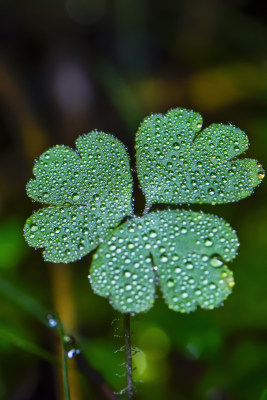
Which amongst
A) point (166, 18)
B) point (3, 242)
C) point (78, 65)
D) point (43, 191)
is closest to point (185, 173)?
point (43, 191)

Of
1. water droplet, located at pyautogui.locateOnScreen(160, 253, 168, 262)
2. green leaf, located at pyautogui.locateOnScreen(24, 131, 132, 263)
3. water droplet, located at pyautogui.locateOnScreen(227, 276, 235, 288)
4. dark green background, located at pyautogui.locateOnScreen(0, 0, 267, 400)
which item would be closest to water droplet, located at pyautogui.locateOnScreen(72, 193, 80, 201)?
green leaf, located at pyautogui.locateOnScreen(24, 131, 132, 263)

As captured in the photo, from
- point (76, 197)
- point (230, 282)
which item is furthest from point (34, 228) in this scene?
point (230, 282)

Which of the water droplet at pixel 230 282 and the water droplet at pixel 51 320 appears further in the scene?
the water droplet at pixel 51 320

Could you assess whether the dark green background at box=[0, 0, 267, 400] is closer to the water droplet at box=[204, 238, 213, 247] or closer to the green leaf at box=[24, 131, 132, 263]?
the green leaf at box=[24, 131, 132, 263]

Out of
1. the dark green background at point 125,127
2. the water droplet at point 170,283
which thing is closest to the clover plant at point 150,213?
the water droplet at point 170,283

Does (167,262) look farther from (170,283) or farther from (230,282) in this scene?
(230,282)

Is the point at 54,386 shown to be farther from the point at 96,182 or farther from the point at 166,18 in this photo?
the point at 166,18

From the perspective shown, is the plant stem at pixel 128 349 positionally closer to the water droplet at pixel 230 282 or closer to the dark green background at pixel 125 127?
the water droplet at pixel 230 282
